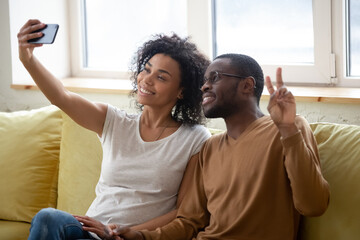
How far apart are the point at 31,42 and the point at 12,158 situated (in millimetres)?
712

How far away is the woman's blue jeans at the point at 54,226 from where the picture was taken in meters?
1.88

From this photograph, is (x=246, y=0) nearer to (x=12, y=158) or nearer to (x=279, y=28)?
(x=279, y=28)

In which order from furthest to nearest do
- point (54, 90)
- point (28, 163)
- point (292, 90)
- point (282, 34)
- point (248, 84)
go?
point (282, 34), point (292, 90), point (28, 163), point (54, 90), point (248, 84)

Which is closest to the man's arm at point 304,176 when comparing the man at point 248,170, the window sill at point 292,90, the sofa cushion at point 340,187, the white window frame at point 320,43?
the man at point 248,170

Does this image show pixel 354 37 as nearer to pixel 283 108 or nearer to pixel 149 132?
pixel 149 132

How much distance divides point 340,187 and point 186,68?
68cm

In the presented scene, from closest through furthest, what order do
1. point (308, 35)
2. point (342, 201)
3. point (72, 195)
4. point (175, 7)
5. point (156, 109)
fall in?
point (342, 201) < point (156, 109) < point (72, 195) < point (308, 35) < point (175, 7)

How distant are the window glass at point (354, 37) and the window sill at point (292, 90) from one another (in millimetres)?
129

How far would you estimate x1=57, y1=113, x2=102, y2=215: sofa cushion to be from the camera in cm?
246

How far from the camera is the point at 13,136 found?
2605 millimetres

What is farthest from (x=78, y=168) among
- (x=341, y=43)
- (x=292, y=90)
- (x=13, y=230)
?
(x=341, y=43)

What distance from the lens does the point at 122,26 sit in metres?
3.33

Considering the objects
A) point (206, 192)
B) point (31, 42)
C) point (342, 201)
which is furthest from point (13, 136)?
point (342, 201)

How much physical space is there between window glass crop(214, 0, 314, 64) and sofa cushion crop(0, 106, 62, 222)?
92cm
